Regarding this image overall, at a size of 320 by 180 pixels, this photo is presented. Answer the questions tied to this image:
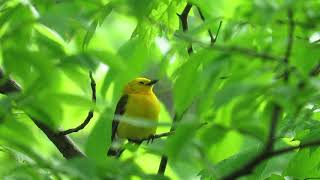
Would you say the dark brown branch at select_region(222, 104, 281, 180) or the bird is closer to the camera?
the dark brown branch at select_region(222, 104, 281, 180)

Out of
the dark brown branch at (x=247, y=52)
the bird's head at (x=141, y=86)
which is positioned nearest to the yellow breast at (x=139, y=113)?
the bird's head at (x=141, y=86)

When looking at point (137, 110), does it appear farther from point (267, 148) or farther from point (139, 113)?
point (267, 148)

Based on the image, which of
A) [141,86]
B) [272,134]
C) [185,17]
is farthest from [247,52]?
[141,86]

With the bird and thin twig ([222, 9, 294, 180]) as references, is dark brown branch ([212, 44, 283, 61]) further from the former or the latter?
the bird

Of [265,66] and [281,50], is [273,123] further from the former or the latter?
[281,50]

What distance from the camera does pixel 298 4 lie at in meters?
1.38

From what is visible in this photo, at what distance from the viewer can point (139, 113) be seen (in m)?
4.45

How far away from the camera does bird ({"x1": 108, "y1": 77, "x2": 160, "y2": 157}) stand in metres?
4.35

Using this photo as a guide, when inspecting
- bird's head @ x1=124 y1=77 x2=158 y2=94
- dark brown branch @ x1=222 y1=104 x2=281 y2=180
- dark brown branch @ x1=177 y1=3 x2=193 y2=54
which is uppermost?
dark brown branch @ x1=222 y1=104 x2=281 y2=180

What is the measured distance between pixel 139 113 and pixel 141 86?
0.36 metres

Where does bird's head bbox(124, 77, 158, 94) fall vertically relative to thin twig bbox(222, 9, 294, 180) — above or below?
below

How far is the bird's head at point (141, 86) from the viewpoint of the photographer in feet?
15.5

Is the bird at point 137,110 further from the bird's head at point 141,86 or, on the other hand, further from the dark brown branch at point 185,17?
the dark brown branch at point 185,17

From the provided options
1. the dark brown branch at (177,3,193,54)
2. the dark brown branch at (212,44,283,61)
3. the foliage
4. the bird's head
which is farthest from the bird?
the dark brown branch at (212,44,283,61)
